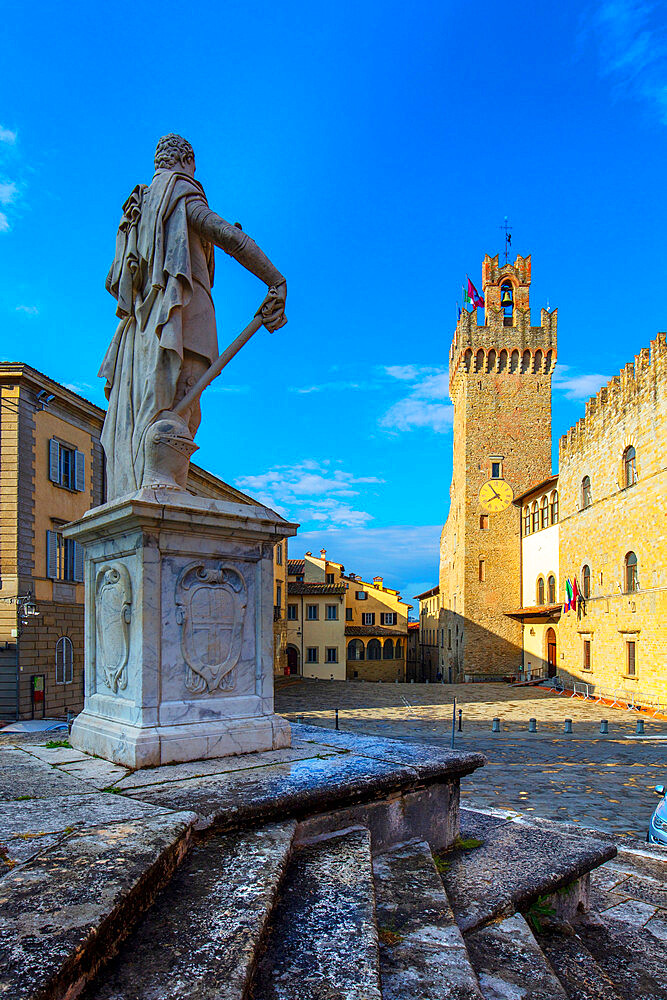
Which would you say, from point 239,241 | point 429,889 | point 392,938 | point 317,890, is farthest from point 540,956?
point 239,241

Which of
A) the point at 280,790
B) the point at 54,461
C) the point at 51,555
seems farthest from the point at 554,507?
the point at 280,790

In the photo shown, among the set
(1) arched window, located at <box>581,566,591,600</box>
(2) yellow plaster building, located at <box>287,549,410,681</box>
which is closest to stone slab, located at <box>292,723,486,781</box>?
(1) arched window, located at <box>581,566,591,600</box>

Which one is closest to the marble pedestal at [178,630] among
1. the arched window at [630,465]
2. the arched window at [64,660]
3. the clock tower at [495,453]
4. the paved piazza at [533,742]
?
the paved piazza at [533,742]

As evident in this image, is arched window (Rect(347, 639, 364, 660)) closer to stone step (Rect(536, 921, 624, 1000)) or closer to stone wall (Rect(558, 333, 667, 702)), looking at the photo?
stone wall (Rect(558, 333, 667, 702))

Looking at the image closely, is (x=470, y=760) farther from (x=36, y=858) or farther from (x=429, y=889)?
(x=36, y=858)

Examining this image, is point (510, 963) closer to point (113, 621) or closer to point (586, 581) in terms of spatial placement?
point (113, 621)

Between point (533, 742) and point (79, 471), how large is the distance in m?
16.7

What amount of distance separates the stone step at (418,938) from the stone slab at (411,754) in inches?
20.8

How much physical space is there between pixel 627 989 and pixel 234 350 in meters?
3.86

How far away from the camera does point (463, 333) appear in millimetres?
46500

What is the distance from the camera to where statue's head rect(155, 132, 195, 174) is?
4531 mm

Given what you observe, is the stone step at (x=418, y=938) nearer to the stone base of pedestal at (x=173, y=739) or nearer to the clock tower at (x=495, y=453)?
the stone base of pedestal at (x=173, y=739)

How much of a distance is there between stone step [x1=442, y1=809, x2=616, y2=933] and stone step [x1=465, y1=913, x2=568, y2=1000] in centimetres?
6

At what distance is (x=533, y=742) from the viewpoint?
16703mm
